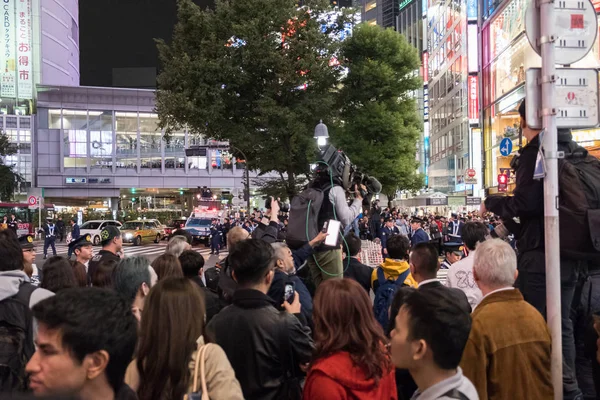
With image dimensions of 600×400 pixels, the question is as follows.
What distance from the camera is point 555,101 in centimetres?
365

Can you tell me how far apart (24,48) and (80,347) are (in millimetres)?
73520

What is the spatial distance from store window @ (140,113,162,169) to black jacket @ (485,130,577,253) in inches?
2212

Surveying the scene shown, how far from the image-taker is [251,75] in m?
20.0

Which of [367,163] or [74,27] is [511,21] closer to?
[367,163]

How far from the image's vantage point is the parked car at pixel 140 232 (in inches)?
1339

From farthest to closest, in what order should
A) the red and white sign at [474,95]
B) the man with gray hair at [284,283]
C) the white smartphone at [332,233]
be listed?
the red and white sign at [474,95], the white smartphone at [332,233], the man with gray hair at [284,283]

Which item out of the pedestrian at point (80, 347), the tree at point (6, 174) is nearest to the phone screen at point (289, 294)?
the pedestrian at point (80, 347)

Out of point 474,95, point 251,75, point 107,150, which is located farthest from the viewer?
point 107,150

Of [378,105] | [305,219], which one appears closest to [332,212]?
[305,219]

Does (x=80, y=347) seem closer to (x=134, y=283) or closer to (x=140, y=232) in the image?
(x=134, y=283)

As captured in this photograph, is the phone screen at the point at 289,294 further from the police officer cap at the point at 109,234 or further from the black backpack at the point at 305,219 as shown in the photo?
the police officer cap at the point at 109,234

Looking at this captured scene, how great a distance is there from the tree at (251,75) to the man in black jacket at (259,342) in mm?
16732

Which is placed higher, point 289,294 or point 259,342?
point 289,294

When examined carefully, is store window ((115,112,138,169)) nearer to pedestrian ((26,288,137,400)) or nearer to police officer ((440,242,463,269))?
police officer ((440,242,463,269))
